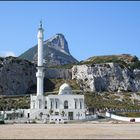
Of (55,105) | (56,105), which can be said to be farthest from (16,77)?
(55,105)

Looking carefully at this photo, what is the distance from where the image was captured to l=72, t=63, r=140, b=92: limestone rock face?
160375mm

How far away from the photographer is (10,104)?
128250mm

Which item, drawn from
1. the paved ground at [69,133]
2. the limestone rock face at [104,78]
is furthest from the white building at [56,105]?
the paved ground at [69,133]

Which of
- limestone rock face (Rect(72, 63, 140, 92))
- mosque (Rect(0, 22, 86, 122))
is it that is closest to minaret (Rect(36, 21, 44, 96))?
mosque (Rect(0, 22, 86, 122))

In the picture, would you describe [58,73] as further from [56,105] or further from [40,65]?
[56,105]

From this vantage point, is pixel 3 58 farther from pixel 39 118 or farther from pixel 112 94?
pixel 39 118

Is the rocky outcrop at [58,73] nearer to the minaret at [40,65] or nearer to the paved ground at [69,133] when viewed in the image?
the minaret at [40,65]

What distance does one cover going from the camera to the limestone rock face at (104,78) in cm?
16038

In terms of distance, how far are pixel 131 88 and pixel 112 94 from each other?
1917cm

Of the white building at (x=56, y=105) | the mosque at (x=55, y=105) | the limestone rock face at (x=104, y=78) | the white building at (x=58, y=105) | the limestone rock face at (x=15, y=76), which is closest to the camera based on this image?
the mosque at (x=55, y=105)

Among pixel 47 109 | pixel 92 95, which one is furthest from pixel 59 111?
pixel 92 95

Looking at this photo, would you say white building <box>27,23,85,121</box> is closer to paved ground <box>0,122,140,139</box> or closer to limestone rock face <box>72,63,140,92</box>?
limestone rock face <box>72,63,140,92</box>

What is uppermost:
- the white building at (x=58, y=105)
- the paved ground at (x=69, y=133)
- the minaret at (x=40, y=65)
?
the minaret at (x=40, y=65)

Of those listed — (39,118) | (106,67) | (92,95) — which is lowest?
(39,118)
